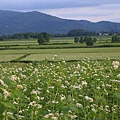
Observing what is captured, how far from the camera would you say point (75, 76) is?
9195 millimetres

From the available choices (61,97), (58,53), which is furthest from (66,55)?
(61,97)

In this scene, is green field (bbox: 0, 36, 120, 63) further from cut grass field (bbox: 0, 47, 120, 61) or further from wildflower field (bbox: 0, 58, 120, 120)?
wildflower field (bbox: 0, 58, 120, 120)

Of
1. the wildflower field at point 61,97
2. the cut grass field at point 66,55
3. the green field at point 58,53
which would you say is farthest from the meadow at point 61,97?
the cut grass field at point 66,55

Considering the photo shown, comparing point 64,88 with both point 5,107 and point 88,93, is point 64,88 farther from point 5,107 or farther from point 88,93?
point 5,107

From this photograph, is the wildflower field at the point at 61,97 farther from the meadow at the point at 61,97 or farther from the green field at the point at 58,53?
the green field at the point at 58,53

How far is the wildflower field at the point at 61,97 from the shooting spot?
4301 mm

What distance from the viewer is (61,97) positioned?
209 inches

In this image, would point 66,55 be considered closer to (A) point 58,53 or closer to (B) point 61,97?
(A) point 58,53

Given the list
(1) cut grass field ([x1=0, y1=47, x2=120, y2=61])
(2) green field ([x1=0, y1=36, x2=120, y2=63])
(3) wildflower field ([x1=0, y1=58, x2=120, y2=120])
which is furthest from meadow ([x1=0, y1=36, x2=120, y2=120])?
(1) cut grass field ([x1=0, y1=47, x2=120, y2=61])

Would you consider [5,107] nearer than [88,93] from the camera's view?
Yes

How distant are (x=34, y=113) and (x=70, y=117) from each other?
2.00 feet

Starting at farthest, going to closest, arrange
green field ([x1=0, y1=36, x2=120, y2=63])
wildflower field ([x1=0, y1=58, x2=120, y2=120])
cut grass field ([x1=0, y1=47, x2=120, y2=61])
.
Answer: green field ([x1=0, y1=36, x2=120, y2=63]) < cut grass field ([x1=0, y1=47, x2=120, y2=61]) < wildflower field ([x1=0, y1=58, x2=120, y2=120])

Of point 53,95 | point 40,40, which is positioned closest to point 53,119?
point 53,95

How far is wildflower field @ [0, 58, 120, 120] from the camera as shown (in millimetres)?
4301
